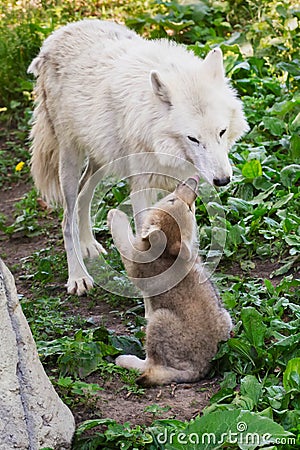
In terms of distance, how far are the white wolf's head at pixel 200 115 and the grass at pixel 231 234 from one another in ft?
2.75

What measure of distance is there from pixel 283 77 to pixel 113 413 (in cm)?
542

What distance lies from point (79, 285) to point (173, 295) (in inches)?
68.9

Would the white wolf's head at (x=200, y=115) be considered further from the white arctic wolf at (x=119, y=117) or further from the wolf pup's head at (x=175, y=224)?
the wolf pup's head at (x=175, y=224)

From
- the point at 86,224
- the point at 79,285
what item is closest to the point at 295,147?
the point at 86,224

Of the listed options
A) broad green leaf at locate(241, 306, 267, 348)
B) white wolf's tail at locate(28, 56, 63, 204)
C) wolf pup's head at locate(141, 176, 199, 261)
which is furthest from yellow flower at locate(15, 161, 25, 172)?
broad green leaf at locate(241, 306, 267, 348)

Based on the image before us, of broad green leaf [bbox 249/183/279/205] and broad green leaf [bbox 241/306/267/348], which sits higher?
broad green leaf [bbox 241/306/267/348]

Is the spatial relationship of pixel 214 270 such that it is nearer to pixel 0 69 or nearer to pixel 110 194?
pixel 110 194

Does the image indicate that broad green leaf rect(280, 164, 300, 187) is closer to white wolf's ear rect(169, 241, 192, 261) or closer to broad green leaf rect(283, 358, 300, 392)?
white wolf's ear rect(169, 241, 192, 261)

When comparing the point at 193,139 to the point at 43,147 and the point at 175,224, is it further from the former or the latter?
the point at 43,147

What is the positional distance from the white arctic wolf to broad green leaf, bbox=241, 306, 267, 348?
3.34ft

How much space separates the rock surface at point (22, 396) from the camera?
11.5ft

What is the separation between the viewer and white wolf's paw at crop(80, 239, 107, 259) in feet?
21.7

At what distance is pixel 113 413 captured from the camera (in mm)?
4035

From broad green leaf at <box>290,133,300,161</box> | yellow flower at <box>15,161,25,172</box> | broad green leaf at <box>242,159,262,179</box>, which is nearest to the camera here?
broad green leaf at <box>242,159,262,179</box>
